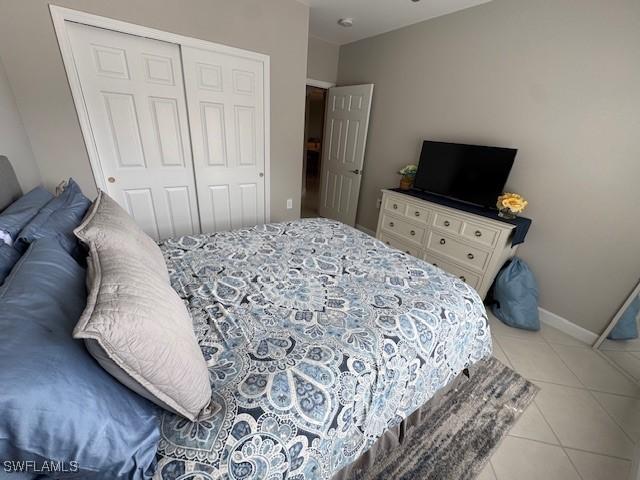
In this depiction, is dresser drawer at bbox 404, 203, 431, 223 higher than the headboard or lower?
lower

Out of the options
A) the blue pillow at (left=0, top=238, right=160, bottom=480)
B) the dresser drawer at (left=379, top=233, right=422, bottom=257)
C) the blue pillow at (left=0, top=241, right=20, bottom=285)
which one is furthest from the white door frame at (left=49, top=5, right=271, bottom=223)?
the dresser drawer at (left=379, top=233, right=422, bottom=257)

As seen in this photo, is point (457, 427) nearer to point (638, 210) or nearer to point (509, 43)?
point (638, 210)

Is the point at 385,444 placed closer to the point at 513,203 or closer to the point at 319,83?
the point at 513,203

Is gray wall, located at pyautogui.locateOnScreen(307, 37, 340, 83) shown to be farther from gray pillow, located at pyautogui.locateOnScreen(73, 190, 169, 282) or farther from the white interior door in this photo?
gray pillow, located at pyautogui.locateOnScreen(73, 190, 169, 282)

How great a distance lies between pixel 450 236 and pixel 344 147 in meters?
2.00

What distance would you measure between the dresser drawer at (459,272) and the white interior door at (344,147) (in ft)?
4.81

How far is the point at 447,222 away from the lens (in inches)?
98.4

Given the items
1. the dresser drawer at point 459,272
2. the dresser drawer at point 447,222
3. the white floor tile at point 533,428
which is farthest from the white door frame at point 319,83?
the white floor tile at point 533,428

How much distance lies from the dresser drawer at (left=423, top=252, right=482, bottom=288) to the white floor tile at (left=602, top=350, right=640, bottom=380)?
984 millimetres

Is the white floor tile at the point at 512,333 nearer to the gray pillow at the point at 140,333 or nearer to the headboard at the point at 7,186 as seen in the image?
the gray pillow at the point at 140,333

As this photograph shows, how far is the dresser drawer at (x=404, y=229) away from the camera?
9.05 ft

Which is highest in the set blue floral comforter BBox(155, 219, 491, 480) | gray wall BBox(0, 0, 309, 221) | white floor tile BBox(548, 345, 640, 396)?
gray wall BBox(0, 0, 309, 221)

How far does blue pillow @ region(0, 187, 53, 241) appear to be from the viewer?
3.14 ft

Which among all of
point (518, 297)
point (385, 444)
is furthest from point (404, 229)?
point (385, 444)
